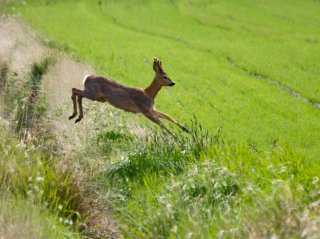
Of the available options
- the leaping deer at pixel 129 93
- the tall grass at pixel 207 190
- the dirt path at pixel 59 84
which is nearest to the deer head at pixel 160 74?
the leaping deer at pixel 129 93

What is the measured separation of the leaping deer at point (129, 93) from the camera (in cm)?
1395

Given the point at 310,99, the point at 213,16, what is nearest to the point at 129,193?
the point at 310,99

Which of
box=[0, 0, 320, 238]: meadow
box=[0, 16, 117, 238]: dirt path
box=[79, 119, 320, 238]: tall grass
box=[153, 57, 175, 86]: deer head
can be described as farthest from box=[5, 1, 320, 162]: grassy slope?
box=[79, 119, 320, 238]: tall grass

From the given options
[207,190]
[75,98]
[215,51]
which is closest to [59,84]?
[75,98]

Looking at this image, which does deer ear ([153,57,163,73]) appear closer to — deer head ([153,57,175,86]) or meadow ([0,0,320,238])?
deer head ([153,57,175,86])

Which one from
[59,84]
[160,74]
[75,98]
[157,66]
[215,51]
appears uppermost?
[157,66]

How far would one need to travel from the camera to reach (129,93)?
46.2 ft

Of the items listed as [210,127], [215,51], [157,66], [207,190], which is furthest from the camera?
[215,51]

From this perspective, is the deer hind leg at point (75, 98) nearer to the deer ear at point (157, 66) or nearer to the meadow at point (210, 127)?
the meadow at point (210, 127)

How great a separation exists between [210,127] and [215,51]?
12080 mm

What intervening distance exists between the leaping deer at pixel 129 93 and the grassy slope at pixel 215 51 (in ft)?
5.79

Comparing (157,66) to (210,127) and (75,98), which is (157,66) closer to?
(75,98)

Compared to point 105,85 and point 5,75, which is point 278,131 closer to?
point 105,85

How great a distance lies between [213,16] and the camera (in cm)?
3756
